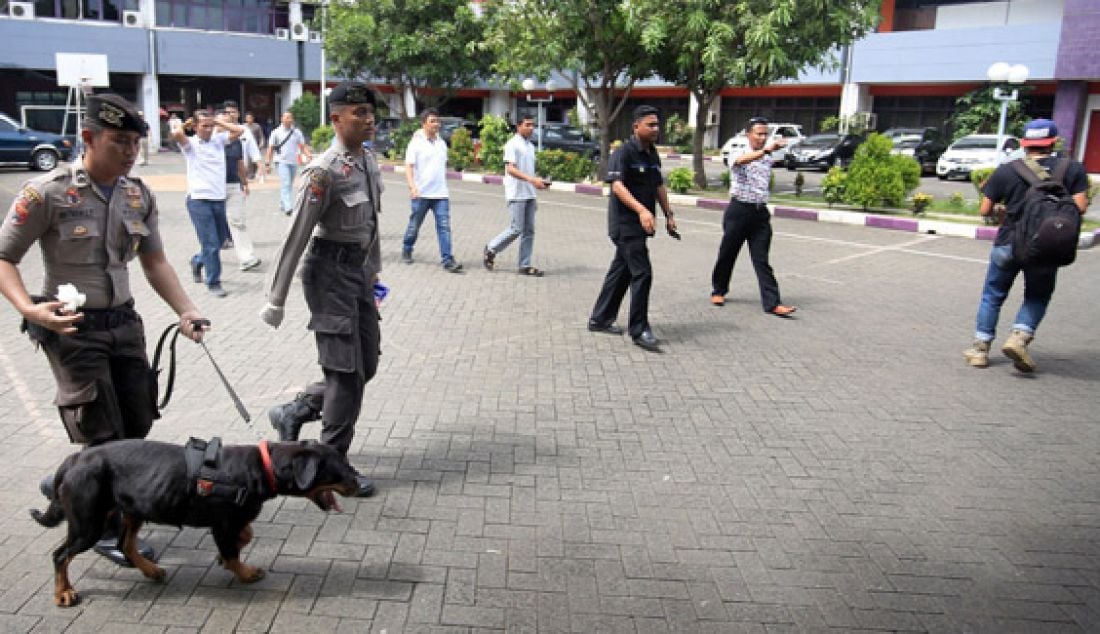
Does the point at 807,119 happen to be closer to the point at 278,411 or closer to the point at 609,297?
the point at 609,297

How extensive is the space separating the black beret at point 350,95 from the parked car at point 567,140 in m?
23.4

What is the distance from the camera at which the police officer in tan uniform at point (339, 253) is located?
3766mm

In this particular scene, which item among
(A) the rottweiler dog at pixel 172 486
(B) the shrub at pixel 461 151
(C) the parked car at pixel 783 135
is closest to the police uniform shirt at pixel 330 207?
(A) the rottweiler dog at pixel 172 486

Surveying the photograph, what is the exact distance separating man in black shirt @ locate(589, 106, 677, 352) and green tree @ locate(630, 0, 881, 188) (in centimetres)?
1025

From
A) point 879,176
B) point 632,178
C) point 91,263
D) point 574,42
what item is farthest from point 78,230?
point 574,42

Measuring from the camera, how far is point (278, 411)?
4438mm

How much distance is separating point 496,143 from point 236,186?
1418 cm

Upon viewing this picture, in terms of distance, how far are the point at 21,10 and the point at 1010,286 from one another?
36.5 metres

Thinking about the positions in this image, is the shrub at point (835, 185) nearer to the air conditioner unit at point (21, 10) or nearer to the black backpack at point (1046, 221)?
the black backpack at point (1046, 221)

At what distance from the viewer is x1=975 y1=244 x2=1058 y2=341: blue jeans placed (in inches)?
246

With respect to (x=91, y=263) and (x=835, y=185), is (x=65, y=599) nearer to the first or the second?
(x=91, y=263)

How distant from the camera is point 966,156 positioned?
2506 centimetres

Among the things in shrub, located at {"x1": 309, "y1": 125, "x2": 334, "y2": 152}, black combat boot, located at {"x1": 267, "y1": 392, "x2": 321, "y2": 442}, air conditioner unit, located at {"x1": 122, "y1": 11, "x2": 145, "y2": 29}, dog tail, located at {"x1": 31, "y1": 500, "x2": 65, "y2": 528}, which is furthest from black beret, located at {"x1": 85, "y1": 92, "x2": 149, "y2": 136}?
air conditioner unit, located at {"x1": 122, "y1": 11, "x2": 145, "y2": 29}

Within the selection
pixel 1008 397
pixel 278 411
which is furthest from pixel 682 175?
pixel 278 411
